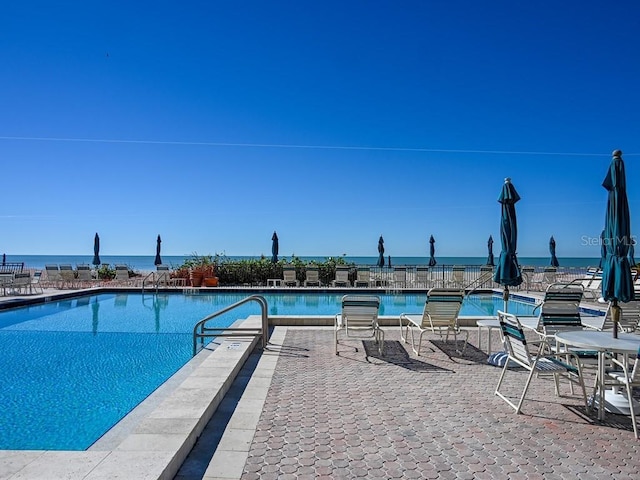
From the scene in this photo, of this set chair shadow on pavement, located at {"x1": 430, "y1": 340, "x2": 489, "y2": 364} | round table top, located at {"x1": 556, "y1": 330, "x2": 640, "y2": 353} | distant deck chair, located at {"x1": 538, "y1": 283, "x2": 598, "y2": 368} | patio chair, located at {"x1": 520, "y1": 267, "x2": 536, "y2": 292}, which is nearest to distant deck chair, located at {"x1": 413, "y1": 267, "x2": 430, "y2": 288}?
patio chair, located at {"x1": 520, "y1": 267, "x2": 536, "y2": 292}

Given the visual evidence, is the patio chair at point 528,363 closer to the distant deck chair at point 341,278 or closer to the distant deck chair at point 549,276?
the distant deck chair at point 341,278

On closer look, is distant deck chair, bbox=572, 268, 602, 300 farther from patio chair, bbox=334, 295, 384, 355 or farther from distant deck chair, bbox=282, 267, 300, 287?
distant deck chair, bbox=282, 267, 300, 287

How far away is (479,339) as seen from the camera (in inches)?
288

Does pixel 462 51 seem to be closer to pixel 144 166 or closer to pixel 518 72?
pixel 518 72

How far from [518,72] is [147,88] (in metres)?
10.7

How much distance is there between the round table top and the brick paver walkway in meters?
0.58

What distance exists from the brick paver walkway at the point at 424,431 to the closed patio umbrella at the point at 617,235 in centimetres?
104

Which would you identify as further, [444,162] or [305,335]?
[444,162]

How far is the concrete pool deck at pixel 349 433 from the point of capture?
2.73 meters

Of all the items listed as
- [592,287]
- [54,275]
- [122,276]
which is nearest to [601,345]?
[592,287]

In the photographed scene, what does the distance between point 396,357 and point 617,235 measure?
2.86 meters

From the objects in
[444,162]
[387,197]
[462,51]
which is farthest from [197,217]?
[462,51]

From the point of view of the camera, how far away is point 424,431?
136 inches

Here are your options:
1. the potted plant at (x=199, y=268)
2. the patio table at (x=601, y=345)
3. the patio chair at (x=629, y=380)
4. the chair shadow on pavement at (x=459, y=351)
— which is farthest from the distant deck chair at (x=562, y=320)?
the potted plant at (x=199, y=268)
